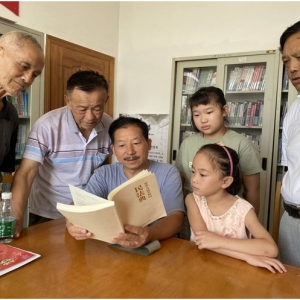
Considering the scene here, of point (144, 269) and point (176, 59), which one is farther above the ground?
point (176, 59)

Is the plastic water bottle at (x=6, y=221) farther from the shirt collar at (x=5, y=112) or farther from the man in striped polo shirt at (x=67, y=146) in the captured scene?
the shirt collar at (x=5, y=112)

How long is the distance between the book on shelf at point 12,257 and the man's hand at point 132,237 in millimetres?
278

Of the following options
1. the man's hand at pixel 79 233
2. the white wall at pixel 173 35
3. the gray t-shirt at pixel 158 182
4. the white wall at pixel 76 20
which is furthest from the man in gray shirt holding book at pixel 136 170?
the white wall at pixel 173 35

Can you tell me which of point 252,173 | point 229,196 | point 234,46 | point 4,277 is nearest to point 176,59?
point 234,46

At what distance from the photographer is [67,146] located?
5.42 ft

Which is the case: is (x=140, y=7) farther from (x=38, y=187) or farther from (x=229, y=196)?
(x=229, y=196)

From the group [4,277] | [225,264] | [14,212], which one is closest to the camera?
[4,277]

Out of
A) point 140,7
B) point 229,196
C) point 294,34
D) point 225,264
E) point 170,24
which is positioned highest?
point 140,7

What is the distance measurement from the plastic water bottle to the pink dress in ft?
2.37

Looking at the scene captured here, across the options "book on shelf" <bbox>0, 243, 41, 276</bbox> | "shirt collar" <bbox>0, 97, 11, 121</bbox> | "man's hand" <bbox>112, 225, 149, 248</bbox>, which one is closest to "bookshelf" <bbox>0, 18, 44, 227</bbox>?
"shirt collar" <bbox>0, 97, 11, 121</bbox>

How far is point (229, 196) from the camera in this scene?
140 centimetres

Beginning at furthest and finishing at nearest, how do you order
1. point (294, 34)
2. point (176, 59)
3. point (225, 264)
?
1. point (176, 59)
2. point (294, 34)
3. point (225, 264)

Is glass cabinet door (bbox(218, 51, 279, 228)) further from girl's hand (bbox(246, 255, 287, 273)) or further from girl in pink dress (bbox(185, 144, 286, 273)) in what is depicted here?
girl's hand (bbox(246, 255, 287, 273))

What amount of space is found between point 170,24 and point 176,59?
1.59 feet
